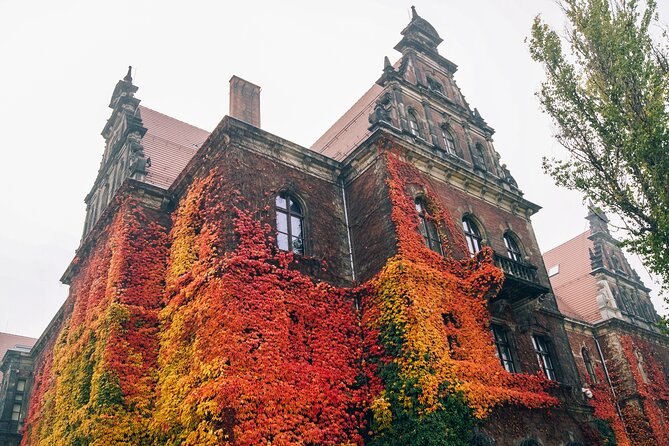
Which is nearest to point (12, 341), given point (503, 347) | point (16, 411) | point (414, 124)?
point (16, 411)

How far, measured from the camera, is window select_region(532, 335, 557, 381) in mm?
19453

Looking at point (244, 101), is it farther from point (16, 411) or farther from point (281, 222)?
point (16, 411)

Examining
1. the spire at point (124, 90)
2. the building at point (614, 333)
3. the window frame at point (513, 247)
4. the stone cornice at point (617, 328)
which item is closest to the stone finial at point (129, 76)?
the spire at point (124, 90)

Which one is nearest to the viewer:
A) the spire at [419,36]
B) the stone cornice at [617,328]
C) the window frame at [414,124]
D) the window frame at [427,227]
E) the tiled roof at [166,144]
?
the window frame at [427,227]

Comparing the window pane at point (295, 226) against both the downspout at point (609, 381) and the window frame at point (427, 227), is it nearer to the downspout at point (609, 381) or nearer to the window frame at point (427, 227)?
the window frame at point (427, 227)

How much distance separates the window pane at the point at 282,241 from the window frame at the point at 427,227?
14.4 feet

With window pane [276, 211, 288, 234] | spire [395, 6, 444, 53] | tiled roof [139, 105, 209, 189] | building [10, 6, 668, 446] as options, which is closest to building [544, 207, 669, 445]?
building [10, 6, 668, 446]

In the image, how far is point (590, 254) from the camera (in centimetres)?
3538

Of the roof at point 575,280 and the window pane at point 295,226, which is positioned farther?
the roof at point 575,280

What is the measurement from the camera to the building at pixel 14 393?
1096 inches

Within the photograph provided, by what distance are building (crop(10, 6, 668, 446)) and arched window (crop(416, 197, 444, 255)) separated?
0.07m

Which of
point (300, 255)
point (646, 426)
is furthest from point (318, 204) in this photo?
point (646, 426)

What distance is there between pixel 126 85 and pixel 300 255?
49.3 ft

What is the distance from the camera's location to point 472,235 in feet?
66.2
